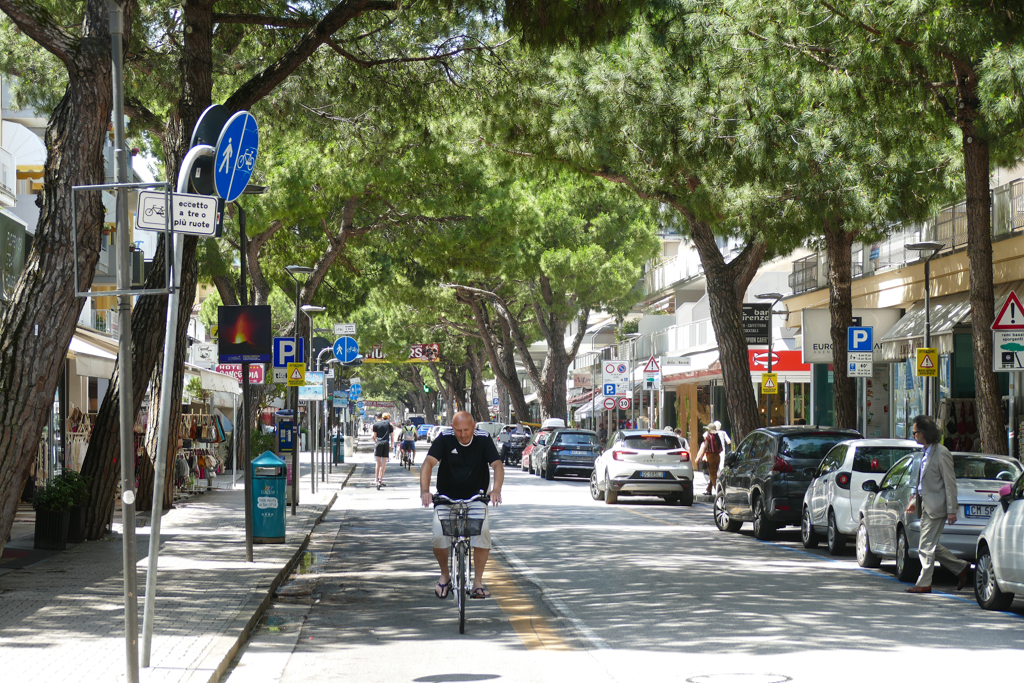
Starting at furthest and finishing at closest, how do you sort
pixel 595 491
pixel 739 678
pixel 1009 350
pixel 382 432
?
pixel 382 432 → pixel 595 491 → pixel 1009 350 → pixel 739 678

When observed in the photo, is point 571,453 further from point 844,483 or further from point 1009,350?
point 844,483

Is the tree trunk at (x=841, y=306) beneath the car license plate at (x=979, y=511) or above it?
above

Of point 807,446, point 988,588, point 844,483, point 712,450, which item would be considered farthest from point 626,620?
point 712,450

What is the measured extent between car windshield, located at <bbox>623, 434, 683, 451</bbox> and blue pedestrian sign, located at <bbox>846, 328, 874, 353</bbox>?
4.76 metres

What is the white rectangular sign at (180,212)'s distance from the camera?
25.7ft

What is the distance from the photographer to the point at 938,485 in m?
12.5

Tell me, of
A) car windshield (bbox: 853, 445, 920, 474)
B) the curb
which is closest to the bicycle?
the curb

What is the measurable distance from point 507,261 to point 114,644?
105 ft

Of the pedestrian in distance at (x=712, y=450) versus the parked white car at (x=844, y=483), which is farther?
the pedestrian in distance at (x=712, y=450)

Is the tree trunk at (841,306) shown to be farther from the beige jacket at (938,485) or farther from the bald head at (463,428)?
the bald head at (463,428)

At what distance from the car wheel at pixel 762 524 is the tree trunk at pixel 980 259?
3165mm

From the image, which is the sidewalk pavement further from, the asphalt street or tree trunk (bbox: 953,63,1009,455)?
tree trunk (bbox: 953,63,1009,455)

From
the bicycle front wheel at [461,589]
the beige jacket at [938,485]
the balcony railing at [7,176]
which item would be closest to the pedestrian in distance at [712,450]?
the beige jacket at [938,485]

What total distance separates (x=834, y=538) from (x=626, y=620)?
6.65 meters
